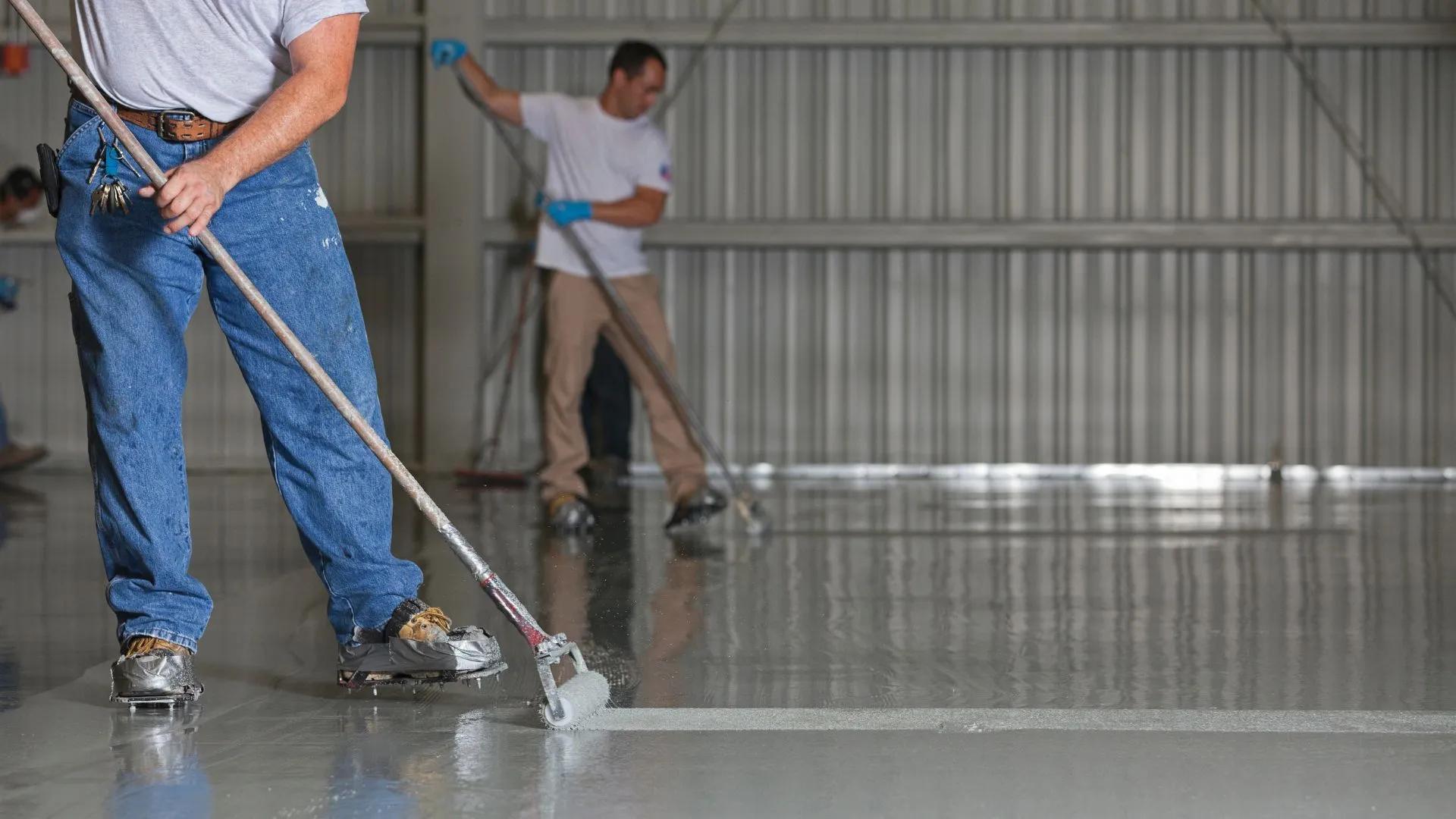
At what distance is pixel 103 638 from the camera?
3.54 m

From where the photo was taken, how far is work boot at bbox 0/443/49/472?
9016 mm

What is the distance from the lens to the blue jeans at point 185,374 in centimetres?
282

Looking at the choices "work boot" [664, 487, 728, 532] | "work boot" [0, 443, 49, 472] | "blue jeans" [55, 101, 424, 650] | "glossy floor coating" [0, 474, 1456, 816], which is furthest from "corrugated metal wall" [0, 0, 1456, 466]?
"blue jeans" [55, 101, 424, 650]

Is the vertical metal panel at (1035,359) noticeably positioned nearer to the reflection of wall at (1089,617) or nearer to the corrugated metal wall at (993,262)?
the corrugated metal wall at (993,262)

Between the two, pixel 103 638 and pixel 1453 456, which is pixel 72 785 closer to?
pixel 103 638

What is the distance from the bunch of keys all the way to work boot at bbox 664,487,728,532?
3531 mm

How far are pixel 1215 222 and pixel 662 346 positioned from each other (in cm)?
472

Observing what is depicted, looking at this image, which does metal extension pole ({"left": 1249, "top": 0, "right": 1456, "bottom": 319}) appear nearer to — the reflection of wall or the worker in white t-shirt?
the reflection of wall

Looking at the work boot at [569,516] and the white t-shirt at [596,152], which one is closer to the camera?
the work boot at [569,516]

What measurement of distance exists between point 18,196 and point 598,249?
4653mm

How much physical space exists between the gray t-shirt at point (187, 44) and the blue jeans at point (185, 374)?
7cm

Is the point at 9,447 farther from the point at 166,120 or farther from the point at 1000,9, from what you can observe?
the point at 166,120

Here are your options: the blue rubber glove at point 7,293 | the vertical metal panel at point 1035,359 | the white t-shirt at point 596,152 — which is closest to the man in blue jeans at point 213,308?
the white t-shirt at point 596,152

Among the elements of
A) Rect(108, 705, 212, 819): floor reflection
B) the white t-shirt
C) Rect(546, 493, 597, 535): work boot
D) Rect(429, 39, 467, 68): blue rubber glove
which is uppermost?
Rect(429, 39, 467, 68): blue rubber glove
